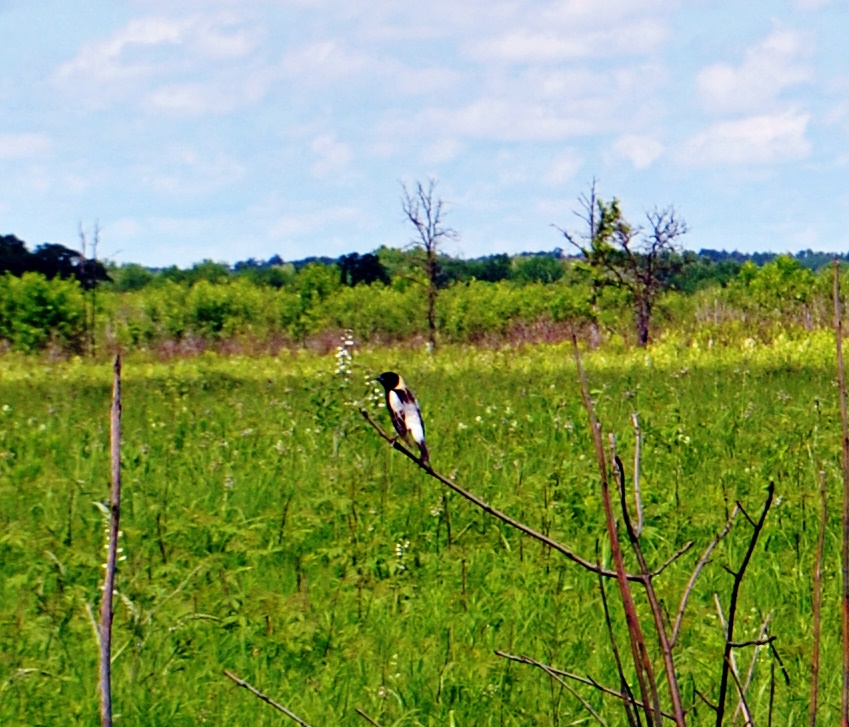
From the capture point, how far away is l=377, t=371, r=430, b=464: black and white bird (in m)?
2.80

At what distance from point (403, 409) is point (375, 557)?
1.63 m

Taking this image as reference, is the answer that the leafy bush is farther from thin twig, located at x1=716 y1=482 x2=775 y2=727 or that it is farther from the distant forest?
thin twig, located at x1=716 y1=482 x2=775 y2=727

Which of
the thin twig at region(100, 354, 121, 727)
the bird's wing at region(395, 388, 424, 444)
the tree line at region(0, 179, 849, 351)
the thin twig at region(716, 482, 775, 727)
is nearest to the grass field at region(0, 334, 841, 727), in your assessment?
the bird's wing at region(395, 388, 424, 444)

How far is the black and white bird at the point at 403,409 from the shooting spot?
9.18 ft

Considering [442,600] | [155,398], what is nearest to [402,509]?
[442,600]

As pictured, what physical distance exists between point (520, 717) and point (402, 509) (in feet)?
6.89

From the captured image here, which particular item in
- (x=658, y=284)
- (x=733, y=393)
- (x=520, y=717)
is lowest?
(x=520, y=717)

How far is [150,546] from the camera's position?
4520 mm

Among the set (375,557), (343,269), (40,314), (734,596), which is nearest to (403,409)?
(375,557)

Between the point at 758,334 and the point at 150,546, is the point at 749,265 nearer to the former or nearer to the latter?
the point at 758,334

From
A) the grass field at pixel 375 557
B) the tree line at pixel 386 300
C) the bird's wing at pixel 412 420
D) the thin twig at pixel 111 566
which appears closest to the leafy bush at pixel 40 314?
the tree line at pixel 386 300

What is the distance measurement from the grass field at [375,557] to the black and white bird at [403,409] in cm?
75

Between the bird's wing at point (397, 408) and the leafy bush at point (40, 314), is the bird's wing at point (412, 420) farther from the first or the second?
the leafy bush at point (40, 314)

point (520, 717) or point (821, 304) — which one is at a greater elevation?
point (821, 304)
